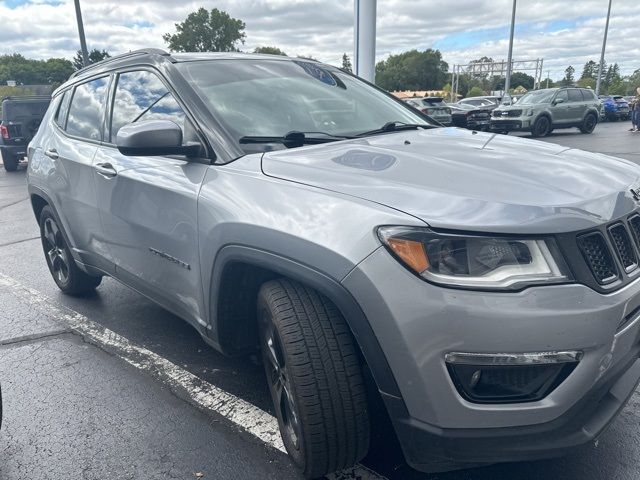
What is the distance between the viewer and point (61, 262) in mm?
4617

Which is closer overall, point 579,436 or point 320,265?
point 579,436

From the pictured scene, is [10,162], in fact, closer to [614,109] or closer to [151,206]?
[151,206]

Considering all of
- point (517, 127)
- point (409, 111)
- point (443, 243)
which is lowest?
point (517, 127)

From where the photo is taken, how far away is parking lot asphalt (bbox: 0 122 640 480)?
2.39 meters

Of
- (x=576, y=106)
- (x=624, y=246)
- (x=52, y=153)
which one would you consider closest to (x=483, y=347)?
(x=624, y=246)

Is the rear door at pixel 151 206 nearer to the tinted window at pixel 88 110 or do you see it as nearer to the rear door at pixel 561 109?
the tinted window at pixel 88 110

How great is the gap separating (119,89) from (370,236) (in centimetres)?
238

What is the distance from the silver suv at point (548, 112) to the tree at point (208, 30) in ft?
210

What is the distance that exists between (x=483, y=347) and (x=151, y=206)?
73.1 inches

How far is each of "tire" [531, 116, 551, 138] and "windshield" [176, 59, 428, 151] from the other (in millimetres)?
17781

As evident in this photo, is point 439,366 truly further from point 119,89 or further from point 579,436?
point 119,89

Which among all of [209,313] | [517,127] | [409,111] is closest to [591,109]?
[517,127]

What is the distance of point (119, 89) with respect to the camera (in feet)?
11.4

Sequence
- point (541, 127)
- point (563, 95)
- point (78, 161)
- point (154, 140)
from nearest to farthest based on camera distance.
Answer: point (154, 140) < point (78, 161) < point (541, 127) < point (563, 95)
